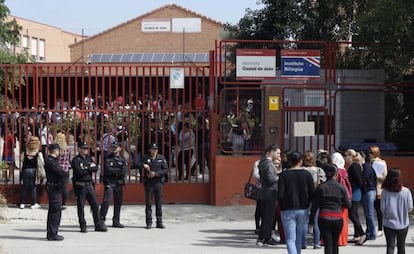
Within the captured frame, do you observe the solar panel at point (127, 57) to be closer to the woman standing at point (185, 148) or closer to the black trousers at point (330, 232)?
the woman standing at point (185, 148)

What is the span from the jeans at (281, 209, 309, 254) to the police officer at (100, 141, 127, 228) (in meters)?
4.48

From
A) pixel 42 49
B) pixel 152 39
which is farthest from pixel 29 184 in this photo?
pixel 42 49

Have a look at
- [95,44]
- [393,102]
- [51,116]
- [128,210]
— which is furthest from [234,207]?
[95,44]

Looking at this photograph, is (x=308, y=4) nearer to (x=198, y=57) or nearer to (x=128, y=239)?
(x=128, y=239)

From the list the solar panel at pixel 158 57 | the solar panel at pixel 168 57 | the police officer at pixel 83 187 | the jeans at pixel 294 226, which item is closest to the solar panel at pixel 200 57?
the solar panel at pixel 168 57

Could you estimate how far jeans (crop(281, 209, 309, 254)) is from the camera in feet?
31.0

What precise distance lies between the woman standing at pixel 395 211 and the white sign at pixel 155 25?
45.2 meters

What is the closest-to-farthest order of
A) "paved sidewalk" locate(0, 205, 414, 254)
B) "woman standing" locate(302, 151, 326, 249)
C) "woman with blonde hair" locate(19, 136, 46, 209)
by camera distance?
"woman standing" locate(302, 151, 326, 249) → "paved sidewalk" locate(0, 205, 414, 254) → "woman with blonde hair" locate(19, 136, 46, 209)

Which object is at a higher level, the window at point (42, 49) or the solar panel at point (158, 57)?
the window at point (42, 49)

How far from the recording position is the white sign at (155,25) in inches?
2156

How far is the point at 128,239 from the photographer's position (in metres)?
12.1

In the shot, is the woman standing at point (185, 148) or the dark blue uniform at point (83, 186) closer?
the dark blue uniform at point (83, 186)

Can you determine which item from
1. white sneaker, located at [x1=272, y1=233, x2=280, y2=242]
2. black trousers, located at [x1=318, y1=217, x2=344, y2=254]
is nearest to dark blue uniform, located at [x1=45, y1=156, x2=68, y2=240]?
white sneaker, located at [x1=272, y1=233, x2=280, y2=242]

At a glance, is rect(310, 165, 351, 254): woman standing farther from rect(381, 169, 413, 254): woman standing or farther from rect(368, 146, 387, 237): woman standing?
rect(368, 146, 387, 237): woman standing
